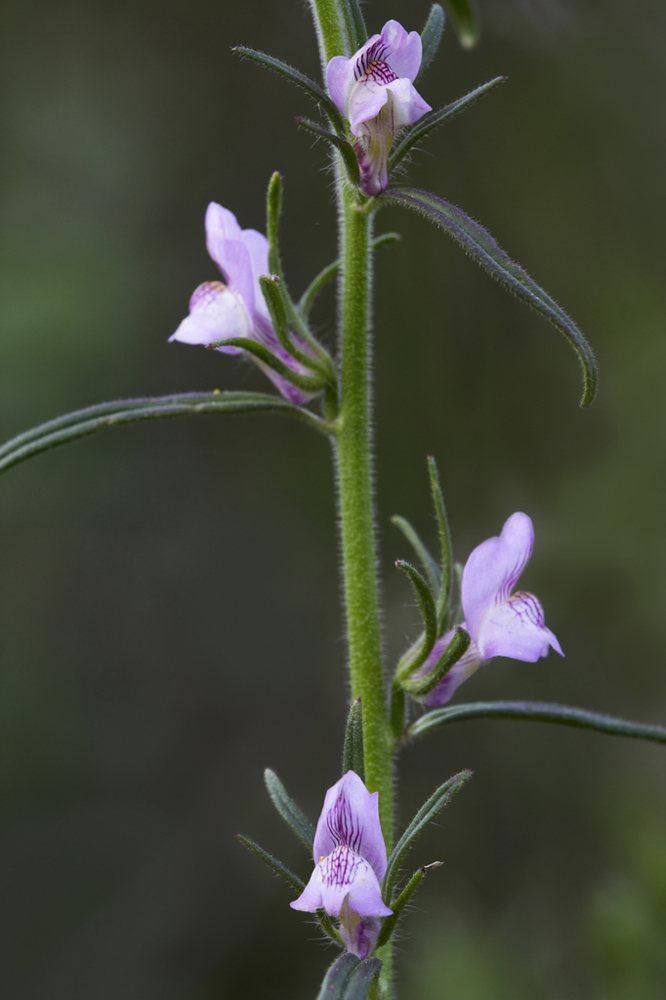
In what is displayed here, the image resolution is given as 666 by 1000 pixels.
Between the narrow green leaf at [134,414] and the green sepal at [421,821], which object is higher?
the narrow green leaf at [134,414]

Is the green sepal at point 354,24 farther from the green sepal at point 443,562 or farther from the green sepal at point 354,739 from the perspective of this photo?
the green sepal at point 354,739

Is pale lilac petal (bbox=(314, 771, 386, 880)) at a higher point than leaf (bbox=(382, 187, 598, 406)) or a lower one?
lower

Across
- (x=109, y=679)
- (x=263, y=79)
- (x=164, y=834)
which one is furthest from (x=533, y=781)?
(x=263, y=79)

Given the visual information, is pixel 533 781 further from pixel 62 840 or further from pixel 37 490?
pixel 37 490

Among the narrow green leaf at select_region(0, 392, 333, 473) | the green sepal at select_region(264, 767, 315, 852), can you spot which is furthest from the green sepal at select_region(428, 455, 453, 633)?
the green sepal at select_region(264, 767, 315, 852)

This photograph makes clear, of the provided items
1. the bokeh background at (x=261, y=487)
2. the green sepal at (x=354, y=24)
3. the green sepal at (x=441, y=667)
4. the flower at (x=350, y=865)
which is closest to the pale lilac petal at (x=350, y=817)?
the flower at (x=350, y=865)

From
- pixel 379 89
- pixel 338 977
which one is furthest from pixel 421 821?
pixel 379 89

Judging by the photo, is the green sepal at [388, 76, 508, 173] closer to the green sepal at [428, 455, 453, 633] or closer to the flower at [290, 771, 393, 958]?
the green sepal at [428, 455, 453, 633]
